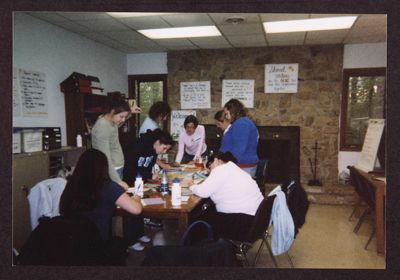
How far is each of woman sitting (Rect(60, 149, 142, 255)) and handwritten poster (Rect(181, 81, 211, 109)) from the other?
147 inches

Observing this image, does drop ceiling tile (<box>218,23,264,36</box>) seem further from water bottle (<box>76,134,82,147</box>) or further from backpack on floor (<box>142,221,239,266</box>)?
backpack on floor (<box>142,221,239,266</box>)

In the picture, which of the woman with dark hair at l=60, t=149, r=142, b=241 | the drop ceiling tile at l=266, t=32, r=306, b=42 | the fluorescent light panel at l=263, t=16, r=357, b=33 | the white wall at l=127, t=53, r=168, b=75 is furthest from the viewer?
the white wall at l=127, t=53, r=168, b=75

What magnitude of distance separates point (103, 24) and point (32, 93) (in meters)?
1.10

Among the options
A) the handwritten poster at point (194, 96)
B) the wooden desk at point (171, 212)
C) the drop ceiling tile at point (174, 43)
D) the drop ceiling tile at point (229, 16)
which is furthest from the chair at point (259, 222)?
A: the handwritten poster at point (194, 96)

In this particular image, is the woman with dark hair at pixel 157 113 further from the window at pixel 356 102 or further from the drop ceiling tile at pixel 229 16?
the window at pixel 356 102

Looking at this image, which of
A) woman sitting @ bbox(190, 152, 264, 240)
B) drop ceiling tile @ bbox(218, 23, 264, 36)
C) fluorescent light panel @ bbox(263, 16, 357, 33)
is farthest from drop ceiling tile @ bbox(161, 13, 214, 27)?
woman sitting @ bbox(190, 152, 264, 240)

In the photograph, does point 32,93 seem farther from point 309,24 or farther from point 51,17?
point 309,24

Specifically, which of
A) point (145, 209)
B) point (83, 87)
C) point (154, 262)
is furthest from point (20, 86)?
point (154, 262)

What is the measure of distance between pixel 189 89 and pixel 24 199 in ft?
11.8

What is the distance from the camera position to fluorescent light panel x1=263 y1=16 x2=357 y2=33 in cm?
402

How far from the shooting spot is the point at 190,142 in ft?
14.9

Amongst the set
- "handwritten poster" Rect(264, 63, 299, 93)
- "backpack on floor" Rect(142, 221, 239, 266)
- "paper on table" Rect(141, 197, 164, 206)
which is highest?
"handwritten poster" Rect(264, 63, 299, 93)

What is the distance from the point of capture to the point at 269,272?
94.0 inches

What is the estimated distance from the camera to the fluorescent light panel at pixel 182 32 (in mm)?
4363
